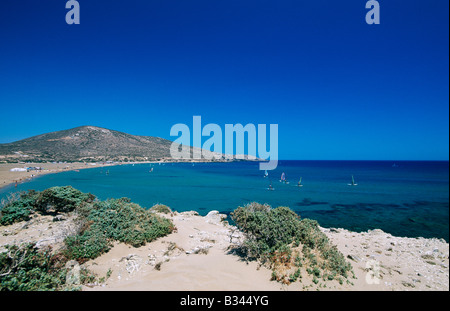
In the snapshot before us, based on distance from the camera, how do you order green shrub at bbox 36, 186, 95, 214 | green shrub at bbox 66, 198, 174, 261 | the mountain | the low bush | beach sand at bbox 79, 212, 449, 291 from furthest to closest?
the mountain → green shrub at bbox 36, 186, 95, 214 → the low bush → green shrub at bbox 66, 198, 174, 261 → beach sand at bbox 79, 212, 449, 291

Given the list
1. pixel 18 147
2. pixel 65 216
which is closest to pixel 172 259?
pixel 65 216

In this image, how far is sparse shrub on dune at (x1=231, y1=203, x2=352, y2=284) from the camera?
5891 mm

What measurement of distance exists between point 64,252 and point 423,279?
10906 mm

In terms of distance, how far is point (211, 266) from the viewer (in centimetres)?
649

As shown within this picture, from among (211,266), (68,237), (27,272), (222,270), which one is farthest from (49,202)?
(222,270)

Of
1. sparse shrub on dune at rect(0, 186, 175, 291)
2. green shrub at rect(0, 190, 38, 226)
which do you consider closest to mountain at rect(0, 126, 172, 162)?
green shrub at rect(0, 190, 38, 226)

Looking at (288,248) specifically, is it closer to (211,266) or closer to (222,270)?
(222,270)

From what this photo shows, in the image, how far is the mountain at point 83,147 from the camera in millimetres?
88938

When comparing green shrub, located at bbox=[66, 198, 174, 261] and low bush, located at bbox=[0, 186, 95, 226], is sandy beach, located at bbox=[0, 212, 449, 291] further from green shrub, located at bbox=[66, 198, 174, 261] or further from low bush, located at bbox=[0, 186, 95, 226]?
low bush, located at bbox=[0, 186, 95, 226]

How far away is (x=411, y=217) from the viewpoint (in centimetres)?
1909

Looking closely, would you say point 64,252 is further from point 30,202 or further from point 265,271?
point 30,202

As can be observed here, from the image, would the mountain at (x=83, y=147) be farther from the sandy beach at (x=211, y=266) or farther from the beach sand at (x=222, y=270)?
the beach sand at (x=222, y=270)

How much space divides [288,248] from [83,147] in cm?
12177

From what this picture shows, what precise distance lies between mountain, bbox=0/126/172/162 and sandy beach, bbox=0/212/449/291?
94500mm
